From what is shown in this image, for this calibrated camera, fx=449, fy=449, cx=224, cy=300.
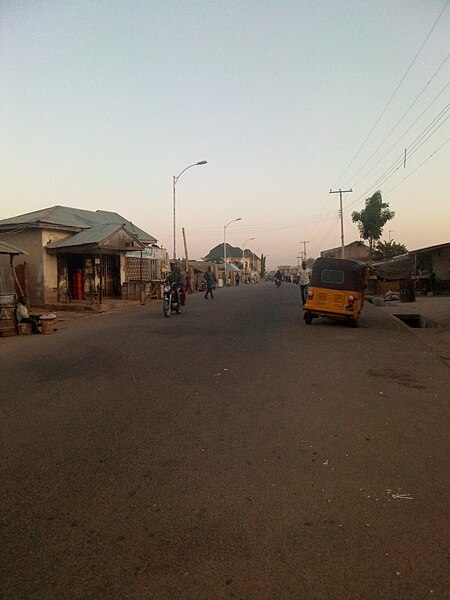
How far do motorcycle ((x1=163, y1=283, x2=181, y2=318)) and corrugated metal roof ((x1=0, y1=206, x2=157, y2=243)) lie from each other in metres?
7.16

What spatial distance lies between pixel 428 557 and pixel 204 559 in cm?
130

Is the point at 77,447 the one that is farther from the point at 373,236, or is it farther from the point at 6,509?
the point at 373,236

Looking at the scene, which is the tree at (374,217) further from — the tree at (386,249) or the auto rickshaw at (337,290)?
the auto rickshaw at (337,290)

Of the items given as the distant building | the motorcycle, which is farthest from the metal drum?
the distant building

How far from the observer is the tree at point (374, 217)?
5516 cm

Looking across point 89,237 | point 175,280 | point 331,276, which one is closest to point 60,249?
point 89,237

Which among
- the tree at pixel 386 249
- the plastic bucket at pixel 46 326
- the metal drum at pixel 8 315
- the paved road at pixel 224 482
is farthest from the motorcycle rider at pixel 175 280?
the tree at pixel 386 249

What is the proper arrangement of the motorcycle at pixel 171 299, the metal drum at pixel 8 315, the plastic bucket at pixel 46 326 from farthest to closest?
Answer: the motorcycle at pixel 171 299 → the plastic bucket at pixel 46 326 → the metal drum at pixel 8 315

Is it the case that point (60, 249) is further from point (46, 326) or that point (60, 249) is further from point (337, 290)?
point (337, 290)

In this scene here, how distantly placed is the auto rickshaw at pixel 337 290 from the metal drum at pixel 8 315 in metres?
8.59

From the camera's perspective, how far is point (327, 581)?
2.40m

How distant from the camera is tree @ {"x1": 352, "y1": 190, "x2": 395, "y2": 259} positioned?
181 ft

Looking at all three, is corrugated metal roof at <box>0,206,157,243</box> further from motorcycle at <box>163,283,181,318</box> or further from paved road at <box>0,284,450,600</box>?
paved road at <box>0,284,450,600</box>

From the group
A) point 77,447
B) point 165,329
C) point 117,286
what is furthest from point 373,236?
point 77,447
